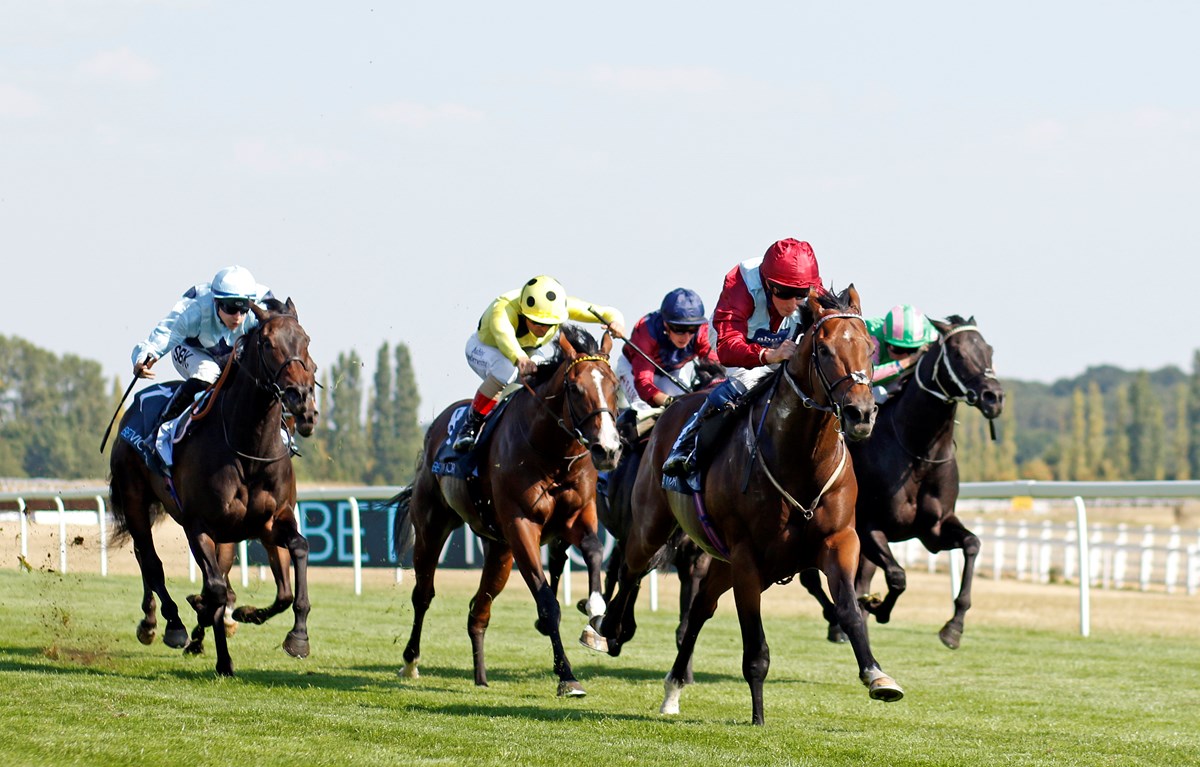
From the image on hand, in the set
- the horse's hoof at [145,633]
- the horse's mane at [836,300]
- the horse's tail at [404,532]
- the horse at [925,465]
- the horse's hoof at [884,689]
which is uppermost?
the horse's mane at [836,300]

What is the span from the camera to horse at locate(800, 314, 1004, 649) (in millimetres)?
9312

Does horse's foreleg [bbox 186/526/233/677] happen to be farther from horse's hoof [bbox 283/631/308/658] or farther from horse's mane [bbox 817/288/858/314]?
horse's mane [bbox 817/288/858/314]

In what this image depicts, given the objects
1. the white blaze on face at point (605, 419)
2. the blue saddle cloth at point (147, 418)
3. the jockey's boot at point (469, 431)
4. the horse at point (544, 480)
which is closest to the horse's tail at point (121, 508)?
the blue saddle cloth at point (147, 418)

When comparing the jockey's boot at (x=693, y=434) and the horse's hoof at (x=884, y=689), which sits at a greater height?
the jockey's boot at (x=693, y=434)

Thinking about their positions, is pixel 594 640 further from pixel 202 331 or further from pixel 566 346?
pixel 202 331

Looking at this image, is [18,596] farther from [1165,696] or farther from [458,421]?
[1165,696]

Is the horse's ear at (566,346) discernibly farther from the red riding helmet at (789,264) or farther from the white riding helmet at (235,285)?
the white riding helmet at (235,285)

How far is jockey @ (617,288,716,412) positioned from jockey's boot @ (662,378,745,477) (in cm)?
186

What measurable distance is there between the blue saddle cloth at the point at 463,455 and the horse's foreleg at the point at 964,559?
2901 millimetres

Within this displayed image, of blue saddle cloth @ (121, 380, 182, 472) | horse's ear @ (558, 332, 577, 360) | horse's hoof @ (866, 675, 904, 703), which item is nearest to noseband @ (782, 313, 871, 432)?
horse's hoof @ (866, 675, 904, 703)

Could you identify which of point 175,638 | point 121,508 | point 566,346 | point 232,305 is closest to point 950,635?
point 566,346

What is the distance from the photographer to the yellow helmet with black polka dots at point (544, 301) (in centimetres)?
873

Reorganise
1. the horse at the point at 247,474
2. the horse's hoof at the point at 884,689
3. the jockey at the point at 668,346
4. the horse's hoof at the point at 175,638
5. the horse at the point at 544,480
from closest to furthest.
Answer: the horse's hoof at the point at 884,689, the horse at the point at 544,480, the horse at the point at 247,474, the horse's hoof at the point at 175,638, the jockey at the point at 668,346

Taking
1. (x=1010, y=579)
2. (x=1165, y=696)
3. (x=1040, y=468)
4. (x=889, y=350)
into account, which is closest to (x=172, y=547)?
(x=889, y=350)
